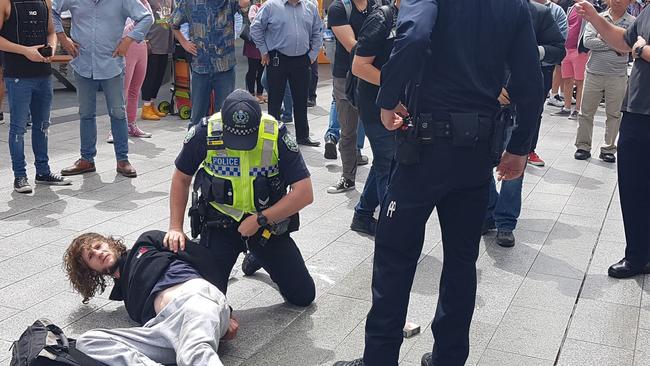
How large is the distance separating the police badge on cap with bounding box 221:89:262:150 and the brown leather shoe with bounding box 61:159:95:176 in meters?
3.69

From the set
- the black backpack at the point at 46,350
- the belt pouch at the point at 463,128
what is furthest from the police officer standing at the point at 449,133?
the black backpack at the point at 46,350

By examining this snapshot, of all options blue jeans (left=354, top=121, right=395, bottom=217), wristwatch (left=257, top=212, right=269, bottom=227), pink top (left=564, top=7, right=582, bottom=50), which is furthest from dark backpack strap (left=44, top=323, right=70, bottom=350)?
pink top (left=564, top=7, right=582, bottom=50)

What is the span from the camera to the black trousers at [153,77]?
10.8m

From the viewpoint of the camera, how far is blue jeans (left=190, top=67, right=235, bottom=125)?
819 centimetres

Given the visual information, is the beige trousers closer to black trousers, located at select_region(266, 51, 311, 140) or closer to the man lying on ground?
black trousers, located at select_region(266, 51, 311, 140)

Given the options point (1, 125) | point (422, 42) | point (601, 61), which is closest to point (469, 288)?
point (422, 42)

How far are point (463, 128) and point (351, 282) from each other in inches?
79.0

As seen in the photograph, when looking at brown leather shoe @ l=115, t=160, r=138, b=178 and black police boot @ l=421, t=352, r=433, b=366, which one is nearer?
black police boot @ l=421, t=352, r=433, b=366

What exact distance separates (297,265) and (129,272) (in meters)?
0.91

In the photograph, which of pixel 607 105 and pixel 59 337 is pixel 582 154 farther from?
pixel 59 337

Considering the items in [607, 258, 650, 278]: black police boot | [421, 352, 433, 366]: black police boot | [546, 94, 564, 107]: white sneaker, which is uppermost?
[421, 352, 433, 366]: black police boot

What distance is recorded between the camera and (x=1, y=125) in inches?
376

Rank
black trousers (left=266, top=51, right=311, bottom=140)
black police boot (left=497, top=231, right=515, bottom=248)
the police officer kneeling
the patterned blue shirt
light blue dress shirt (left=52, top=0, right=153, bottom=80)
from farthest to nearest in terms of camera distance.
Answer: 1. black trousers (left=266, top=51, right=311, bottom=140)
2. the patterned blue shirt
3. light blue dress shirt (left=52, top=0, right=153, bottom=80)
4. black police boot (left=497, top=231, right=515, bottom=248)
5. the police officer kneeling

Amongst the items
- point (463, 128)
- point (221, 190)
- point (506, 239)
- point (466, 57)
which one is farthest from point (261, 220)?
point (506, 239)
